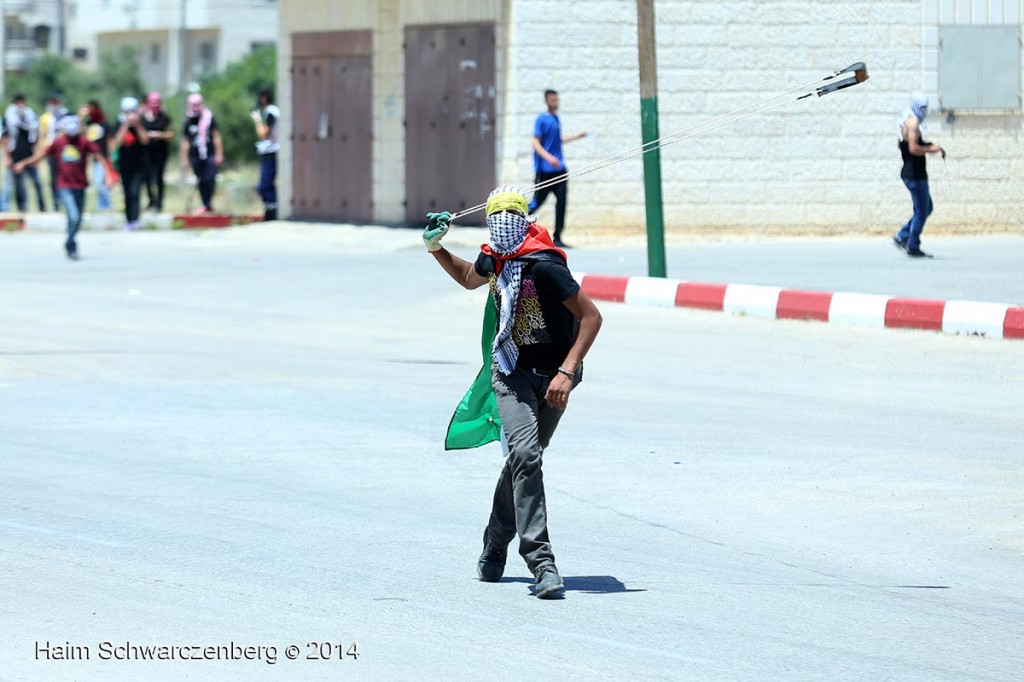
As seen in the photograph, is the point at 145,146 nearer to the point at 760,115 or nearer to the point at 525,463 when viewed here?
the point at 760,115

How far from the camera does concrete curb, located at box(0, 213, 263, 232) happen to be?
2486cm

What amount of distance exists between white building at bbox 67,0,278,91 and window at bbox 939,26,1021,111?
61.9 meters

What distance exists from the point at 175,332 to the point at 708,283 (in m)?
4.73

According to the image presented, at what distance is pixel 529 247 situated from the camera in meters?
6.31

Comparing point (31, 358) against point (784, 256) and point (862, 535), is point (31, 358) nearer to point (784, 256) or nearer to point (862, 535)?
point (862, 535)

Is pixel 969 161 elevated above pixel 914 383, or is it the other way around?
pixel 969 161

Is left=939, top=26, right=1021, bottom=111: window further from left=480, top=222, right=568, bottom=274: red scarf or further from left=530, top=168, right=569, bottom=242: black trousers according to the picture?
left=480, top=222, right=568, bottom=274: red scarf

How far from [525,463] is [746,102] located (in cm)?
1586

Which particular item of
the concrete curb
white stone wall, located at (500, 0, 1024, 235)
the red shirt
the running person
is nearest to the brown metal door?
the concrete curb

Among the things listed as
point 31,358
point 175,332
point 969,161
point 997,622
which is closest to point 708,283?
point 175,332

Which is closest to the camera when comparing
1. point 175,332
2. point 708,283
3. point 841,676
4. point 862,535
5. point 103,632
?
point 841,676

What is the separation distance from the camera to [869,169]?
21.7 m

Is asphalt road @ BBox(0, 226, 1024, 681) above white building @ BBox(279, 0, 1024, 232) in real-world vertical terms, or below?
below

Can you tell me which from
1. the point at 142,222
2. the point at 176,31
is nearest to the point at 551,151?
the point at 142,222
